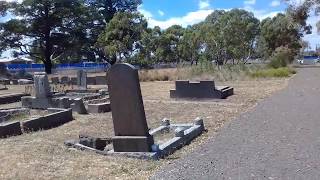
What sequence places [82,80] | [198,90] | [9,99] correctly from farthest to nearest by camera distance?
[82,80] → [9,99] → [198,90]

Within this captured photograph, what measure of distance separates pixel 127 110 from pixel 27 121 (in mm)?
4078

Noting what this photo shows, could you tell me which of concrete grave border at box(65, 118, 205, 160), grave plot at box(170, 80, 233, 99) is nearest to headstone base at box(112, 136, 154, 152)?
concrete grave border at box(65, 118, 205, 160)

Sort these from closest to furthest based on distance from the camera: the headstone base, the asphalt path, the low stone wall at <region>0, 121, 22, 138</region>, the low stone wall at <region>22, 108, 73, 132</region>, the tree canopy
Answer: the asphalt path → the headstone base → the low stone wall at <region>0, 121, 22, 138</region> → the low stone wall at <region>22, 108, 73, 132</region> → the tree canopy

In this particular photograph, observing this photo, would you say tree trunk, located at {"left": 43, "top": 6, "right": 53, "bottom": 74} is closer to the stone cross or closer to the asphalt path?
the stone cross

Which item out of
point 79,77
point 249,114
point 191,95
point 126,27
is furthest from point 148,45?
point 249,114

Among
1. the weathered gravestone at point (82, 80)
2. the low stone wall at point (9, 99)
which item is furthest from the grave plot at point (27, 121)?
the weathered gravestone at point (82, 80)

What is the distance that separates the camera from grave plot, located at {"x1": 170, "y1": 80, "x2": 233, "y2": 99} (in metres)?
19.6

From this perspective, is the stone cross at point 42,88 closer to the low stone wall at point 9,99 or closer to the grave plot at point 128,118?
the low stone wall at point 9,99

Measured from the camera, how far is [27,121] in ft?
38.2

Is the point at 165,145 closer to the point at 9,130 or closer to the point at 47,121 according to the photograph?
the point at 9,130

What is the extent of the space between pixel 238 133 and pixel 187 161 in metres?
2.91

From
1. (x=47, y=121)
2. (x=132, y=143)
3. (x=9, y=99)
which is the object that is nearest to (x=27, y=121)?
(x=47, y=121)

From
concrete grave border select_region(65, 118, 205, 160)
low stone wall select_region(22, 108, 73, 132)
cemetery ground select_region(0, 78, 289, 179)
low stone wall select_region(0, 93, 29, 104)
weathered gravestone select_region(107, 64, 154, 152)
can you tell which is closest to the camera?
cemetery ground select_region(0, 78, 289, 179)

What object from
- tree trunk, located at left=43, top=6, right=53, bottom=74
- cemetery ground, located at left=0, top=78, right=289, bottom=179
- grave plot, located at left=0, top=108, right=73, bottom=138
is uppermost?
tree trunk, located at left=43, top=6, right=53, bottom=74
